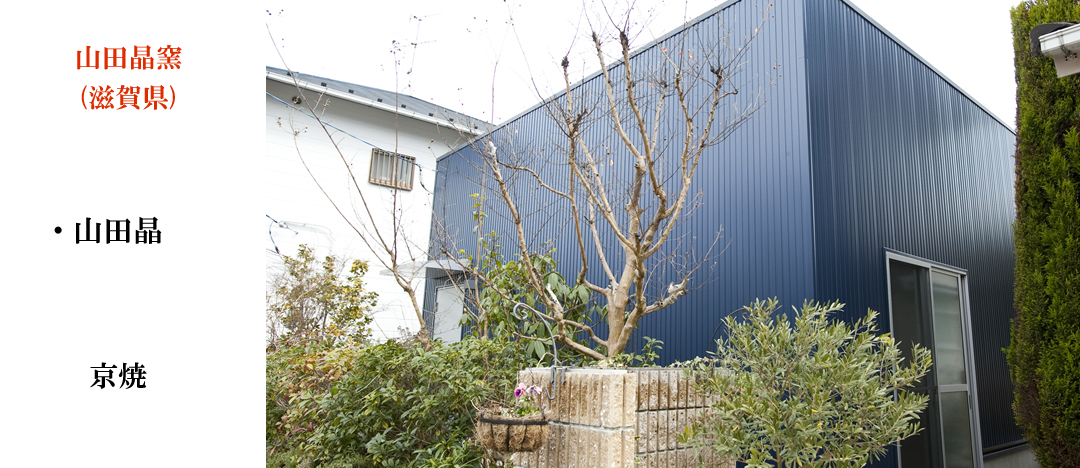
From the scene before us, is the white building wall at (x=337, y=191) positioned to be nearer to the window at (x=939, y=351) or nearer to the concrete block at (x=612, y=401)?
the window at (x=939, y=351)

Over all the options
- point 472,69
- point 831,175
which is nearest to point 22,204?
point 472,69

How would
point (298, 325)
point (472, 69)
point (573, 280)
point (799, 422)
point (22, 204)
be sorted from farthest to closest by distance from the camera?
1. point (298, 325)
2. point (573, 280)
3. point (472, 69)
4. point (799, 422)
5. point (22, 204)

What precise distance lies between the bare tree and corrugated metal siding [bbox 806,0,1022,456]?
65cm

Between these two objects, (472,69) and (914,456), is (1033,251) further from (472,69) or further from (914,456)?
(472,69)

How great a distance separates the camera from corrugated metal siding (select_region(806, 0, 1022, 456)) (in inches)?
177

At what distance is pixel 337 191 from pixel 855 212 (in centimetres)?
739

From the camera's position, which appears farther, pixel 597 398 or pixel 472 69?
pixel 472 69

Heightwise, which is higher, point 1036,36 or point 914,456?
point 1036,36

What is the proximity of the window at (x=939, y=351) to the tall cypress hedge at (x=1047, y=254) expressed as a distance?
57cm

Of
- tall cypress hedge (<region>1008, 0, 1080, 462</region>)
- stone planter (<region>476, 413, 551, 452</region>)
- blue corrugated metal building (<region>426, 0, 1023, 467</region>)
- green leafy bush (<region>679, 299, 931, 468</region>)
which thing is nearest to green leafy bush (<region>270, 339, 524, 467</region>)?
stone planter (<region>476, 413, 551, 452</region>)

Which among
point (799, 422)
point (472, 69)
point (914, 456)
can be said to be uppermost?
point (472, 69)

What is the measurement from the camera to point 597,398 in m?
2.51

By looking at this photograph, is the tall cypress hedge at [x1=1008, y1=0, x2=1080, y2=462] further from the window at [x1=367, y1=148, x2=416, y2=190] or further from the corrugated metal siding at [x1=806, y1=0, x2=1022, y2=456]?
the window at [x1=367, y1=148, x2=416, y2=190]

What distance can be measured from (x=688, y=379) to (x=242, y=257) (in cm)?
204
